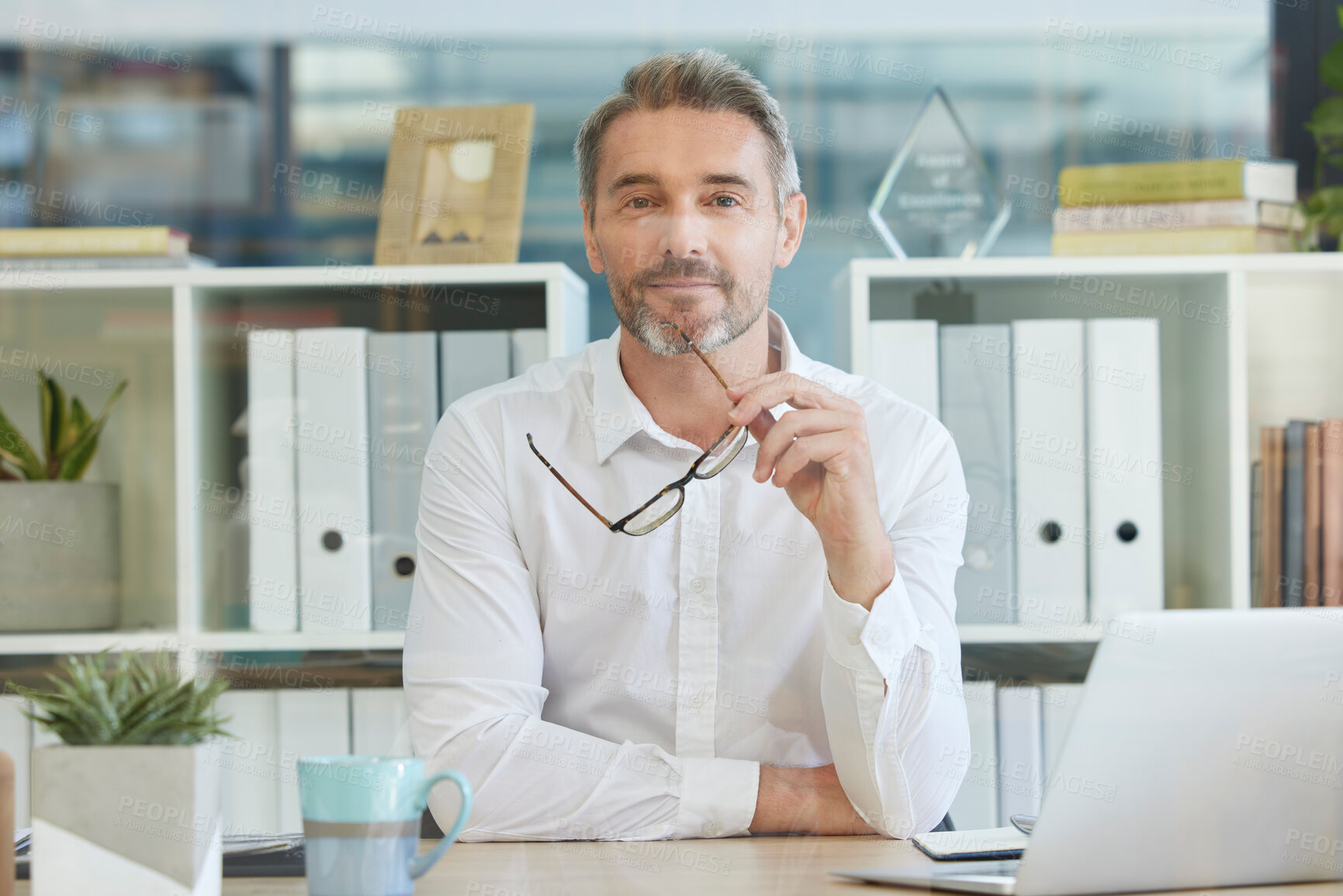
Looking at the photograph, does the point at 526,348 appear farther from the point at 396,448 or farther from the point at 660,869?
the point at 660,869

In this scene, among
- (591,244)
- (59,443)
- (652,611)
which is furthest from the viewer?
(59,443)

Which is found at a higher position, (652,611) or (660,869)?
(652,611)

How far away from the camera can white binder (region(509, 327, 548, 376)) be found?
1924 mm

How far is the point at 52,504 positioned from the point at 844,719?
1.44 metres

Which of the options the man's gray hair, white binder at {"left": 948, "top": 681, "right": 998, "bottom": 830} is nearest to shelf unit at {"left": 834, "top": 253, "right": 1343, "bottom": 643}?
white binder at {"left": 948, "top": 681, "right": 998, "bottom": 830}

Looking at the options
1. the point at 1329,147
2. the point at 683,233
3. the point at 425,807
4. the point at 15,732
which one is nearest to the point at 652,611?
Answer: the point at 683,233

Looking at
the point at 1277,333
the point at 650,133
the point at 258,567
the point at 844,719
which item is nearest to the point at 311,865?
the point at 844,719

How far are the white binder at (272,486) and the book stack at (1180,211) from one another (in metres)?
1.33

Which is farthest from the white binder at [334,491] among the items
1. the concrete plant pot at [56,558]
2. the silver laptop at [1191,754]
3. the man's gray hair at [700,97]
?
the silver laptop at [1191,754]

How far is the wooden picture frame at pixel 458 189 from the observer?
6.45 feet

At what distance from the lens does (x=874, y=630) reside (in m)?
1.13

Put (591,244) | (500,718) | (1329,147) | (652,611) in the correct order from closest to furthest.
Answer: (500,718) < (652,611) < (591,244) < (1329,147)

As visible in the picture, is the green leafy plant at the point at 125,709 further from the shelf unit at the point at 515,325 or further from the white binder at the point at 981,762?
the white binder at the point at 981,762

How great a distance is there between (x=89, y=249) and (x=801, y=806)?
60.3 inches
